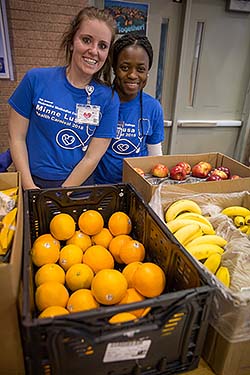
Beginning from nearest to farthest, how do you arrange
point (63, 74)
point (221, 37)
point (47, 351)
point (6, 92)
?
point (47, 351)
point (63, 74)
point (6, 92)
point (221, 37)

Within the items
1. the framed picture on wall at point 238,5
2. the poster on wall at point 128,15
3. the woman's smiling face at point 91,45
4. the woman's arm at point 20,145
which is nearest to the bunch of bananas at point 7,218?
the woman's arm at point 20,145

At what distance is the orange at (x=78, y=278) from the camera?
29.6 inches

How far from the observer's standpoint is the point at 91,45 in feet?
3.86

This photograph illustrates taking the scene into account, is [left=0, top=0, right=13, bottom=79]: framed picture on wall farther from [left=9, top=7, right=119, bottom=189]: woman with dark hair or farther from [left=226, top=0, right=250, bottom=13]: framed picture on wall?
[left=226, top=0, right=250, bottom=13]: framed picture on wall

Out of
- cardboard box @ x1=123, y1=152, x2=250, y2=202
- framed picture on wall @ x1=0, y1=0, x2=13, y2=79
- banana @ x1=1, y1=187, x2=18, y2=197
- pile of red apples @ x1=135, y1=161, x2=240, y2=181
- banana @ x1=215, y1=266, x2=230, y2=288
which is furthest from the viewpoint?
framed picture on wall @ x1=0, y1=0, x2=13, y2=79

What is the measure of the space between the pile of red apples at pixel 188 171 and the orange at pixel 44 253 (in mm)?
612

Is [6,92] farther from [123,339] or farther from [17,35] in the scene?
[123,339]

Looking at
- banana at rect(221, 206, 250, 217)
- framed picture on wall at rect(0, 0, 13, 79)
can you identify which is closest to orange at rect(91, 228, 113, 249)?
banana at rect(221, 206, 250, 217)

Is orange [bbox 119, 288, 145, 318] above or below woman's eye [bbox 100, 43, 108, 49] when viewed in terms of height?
below

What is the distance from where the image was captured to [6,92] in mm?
2410

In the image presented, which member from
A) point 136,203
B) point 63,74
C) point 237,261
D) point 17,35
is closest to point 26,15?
point 17,35

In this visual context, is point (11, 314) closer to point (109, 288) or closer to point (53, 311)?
point (53, 311)

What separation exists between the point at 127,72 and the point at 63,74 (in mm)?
310

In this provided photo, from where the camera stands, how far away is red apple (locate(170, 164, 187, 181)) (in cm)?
135
